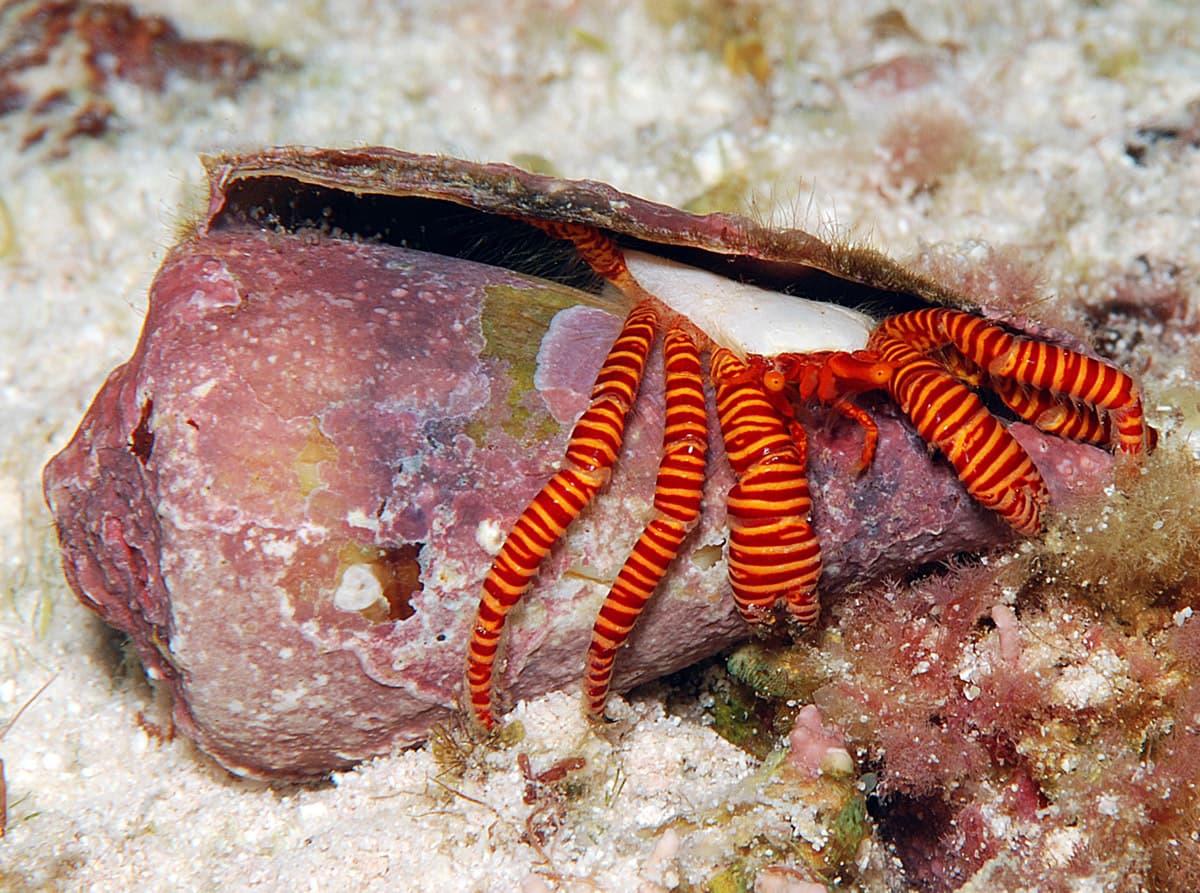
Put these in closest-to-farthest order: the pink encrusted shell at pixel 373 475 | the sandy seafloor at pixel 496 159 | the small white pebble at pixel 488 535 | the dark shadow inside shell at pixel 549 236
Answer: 1. the pink encrusted shell at pixel 373 475
2. the small white pebble at pixel 488 535
3. the dark shadow inside shell at pixel 549 236
4. the sandy seafloor at pixel 496 159

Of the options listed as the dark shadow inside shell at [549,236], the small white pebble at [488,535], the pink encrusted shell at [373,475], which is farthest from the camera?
the dark shadow inside shell at [549,236]

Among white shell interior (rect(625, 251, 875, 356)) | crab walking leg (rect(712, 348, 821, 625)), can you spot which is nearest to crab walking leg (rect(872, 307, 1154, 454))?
white shell interior (rect(625, 251, 875, 356))

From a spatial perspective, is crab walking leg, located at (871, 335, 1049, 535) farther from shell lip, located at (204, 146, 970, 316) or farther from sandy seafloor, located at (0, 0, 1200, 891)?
sandy seafloor, located at (0, 0, 1200, 891)

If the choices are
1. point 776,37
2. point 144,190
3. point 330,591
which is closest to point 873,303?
point 330,591

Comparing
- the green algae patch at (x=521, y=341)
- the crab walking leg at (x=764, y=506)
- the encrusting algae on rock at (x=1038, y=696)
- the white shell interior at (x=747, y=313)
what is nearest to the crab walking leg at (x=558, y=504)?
the green algae patch at (x=521, y=341)

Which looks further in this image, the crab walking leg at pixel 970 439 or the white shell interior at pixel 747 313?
the white shell interior at pixel 747 313

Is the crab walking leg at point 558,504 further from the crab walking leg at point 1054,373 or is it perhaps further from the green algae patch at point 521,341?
the crab walking leg at point 1054,373
